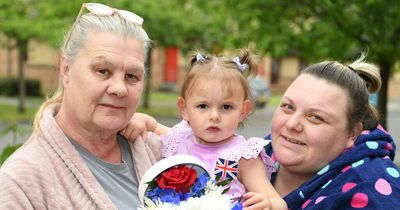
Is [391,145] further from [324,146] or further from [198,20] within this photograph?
[198,20]

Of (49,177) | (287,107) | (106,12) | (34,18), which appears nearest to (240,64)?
(287,107)

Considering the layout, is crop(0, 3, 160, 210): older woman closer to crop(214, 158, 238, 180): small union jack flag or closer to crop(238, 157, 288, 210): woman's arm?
crop(214, 158, 238, 180): small union jack flag

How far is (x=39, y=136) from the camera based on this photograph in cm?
273

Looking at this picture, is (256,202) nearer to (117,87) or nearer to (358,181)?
(358,181)

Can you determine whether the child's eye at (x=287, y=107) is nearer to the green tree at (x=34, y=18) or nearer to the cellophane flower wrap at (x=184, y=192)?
the cellophane flower wrap at (x=184, y=192)

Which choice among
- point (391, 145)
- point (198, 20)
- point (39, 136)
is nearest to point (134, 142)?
point (39, 136)

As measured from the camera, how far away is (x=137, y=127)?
324cm

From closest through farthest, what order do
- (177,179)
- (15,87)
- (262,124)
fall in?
(177,179) < (262,124) < (15,87)

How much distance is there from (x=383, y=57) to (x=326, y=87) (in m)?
6.58

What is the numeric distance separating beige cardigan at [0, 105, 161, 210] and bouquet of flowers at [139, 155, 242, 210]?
28cm

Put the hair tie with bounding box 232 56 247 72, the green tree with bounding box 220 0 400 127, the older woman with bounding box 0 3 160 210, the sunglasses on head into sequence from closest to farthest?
the older woman with bounding box 0 3 160 210
the sunglasses on head
the hair tie with bounding box 232 56 247 72
the green tree with bounding box 220 0 400 127

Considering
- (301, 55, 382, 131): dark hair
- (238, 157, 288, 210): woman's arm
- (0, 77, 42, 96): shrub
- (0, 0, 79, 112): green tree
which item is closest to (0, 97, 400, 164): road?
(0, 0, 79, 112): green tree

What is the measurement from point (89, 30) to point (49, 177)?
71 centimetres

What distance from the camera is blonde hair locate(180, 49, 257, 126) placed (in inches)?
126
